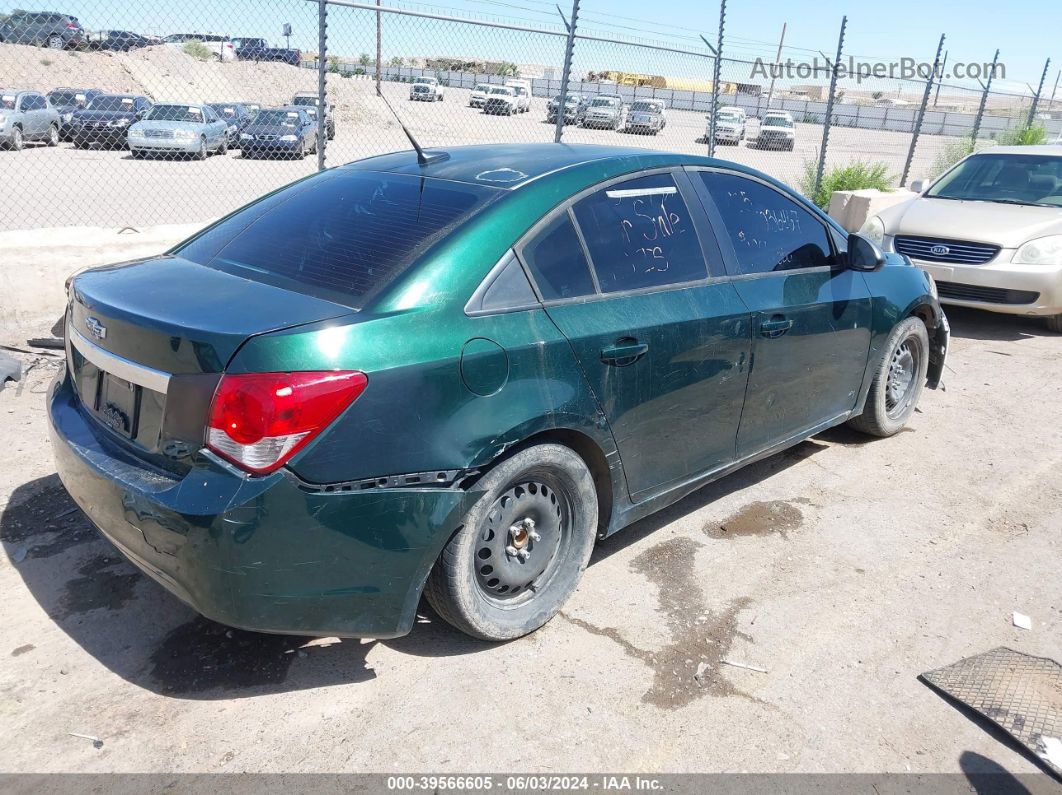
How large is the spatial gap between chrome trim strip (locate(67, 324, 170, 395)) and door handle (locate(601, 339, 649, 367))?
4.92 feet

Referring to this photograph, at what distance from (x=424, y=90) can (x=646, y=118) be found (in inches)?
197

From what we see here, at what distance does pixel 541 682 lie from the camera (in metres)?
3.02

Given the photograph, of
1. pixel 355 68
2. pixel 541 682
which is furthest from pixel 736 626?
pixel 355 68

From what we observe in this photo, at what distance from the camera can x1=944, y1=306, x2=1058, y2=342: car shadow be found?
27.3ft

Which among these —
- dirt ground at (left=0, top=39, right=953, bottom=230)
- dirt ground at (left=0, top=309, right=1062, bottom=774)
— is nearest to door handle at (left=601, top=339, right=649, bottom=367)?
dirt ground at (left=0, top=309, right=1062, bottom=774)

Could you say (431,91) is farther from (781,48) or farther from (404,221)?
(404,221)

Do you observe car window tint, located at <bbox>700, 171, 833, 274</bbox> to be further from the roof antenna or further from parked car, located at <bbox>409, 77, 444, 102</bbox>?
parked car, located at <bbox>409, 77, 444, 102</bbox>

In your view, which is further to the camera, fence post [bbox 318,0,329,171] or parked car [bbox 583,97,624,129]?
parked car [bbox 583,97,624,129]

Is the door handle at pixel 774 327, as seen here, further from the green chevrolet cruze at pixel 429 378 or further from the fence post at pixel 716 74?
the fence post at pixel 716 74

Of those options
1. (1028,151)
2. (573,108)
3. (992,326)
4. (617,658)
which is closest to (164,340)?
(617,658)

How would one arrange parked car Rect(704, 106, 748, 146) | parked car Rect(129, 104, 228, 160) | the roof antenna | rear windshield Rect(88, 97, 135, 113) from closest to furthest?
the roof antenna, parked car Rect(129, 104, 228, 160), rear windshield Rect(88, 97, 135, 113), parked car Rect(704, 106, 748, 146)

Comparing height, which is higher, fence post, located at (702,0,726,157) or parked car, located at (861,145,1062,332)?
fence post, located at (702,0,726,157)

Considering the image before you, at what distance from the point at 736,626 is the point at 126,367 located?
2395 mm

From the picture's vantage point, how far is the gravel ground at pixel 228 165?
45.5ft
